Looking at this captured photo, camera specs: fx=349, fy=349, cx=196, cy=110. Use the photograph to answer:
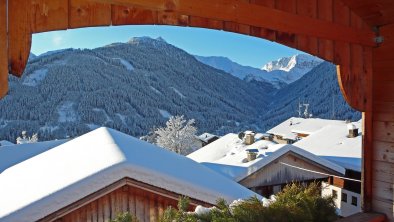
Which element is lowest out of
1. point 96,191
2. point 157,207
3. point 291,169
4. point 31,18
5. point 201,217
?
point 291,169

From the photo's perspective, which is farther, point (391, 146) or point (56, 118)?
point (56, 118)

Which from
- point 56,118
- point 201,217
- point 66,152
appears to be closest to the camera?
point 201,217

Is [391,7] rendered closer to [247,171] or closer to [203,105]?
[247,171]

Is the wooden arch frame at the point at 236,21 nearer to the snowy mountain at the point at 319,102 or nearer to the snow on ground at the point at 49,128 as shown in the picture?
the snowy mountain at the point at 319,102

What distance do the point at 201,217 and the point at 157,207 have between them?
9.63 ft

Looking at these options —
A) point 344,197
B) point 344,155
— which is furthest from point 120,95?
point 344,197

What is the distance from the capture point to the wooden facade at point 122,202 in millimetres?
4188

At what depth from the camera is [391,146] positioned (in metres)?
2.86

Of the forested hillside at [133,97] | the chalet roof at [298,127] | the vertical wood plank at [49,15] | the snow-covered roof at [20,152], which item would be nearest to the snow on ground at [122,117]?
the forested hillside at [133,97]

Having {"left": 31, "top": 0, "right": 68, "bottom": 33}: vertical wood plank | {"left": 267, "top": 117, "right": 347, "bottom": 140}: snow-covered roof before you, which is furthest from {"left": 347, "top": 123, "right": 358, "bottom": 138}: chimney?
{"left": 31, "top": 0, "right": 68, "bottom": 33}: vertical wood plank

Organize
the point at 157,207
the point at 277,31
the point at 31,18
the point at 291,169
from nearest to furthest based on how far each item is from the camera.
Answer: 1. the point at 31,18
2. the point at 277,31
3. the point at 157,207
4. the point at 291,169

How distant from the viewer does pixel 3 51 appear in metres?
1.38

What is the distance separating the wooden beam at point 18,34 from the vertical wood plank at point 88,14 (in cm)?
20

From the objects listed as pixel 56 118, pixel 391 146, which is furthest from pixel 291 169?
pixel 56 118
